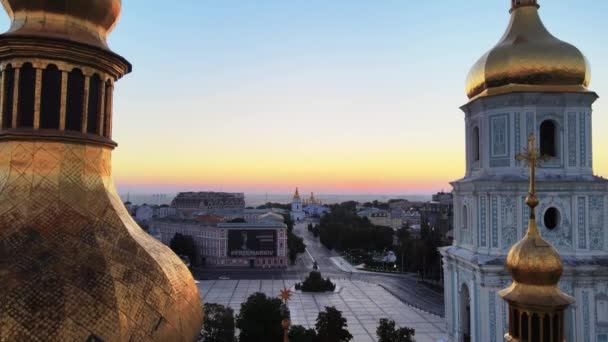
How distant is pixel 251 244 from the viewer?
61.7 m

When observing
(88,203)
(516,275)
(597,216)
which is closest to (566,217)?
(597,216)

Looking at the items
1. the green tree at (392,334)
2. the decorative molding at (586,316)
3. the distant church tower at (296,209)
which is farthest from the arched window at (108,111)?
the distant church tower at (296,209)

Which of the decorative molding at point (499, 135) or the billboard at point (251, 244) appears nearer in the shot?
the decorative molding at point (499, 135)

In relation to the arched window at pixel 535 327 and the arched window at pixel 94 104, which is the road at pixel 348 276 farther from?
the arched window at pixel 94 104

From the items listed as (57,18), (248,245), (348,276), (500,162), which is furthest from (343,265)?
(57,18)

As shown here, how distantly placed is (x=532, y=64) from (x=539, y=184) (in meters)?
3.52

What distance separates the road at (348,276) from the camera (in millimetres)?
38906

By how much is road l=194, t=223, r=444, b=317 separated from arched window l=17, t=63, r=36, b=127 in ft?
108

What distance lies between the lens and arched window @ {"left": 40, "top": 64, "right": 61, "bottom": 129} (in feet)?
15.8

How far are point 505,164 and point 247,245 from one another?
162 ft

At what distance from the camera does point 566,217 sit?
14430mm

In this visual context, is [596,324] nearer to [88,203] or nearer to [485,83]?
[485,83]

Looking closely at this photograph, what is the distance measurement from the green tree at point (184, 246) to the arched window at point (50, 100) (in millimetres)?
58574

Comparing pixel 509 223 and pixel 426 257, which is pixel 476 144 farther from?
pixel 426 257
